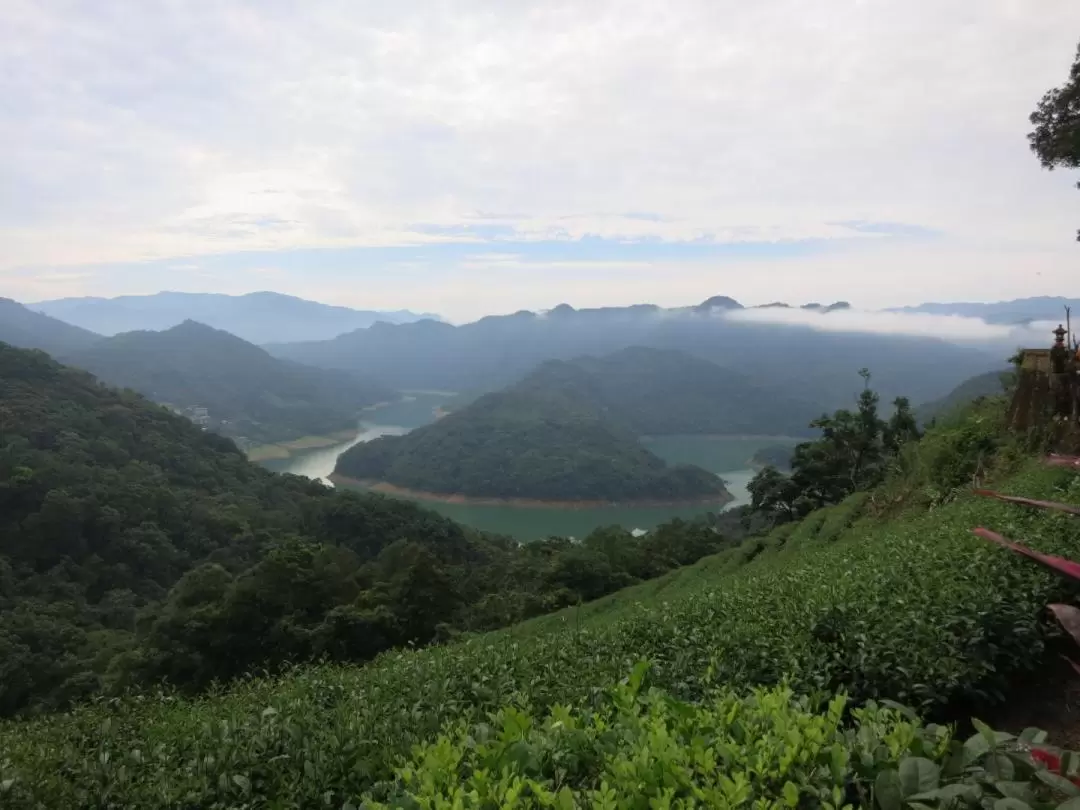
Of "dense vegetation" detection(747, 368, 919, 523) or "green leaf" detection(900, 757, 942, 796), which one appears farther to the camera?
"dense vegetation" detection(747, 368, 919, 523)

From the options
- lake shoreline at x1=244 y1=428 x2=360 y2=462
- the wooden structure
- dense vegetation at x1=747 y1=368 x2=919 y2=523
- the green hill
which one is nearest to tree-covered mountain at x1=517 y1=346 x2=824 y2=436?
lake shoreline at x1=244 y1=428 x2=360 y2=462

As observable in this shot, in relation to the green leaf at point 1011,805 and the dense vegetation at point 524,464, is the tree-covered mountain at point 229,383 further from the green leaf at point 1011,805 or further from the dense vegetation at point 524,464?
the green leaf at point 1011,805

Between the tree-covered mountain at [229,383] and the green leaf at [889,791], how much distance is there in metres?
87.5

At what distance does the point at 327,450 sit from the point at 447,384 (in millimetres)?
84637

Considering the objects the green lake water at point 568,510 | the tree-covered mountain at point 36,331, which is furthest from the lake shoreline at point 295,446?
the tree-covered mountain at point 36,331

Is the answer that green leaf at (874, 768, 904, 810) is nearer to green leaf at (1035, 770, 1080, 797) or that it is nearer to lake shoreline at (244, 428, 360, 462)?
green leaf at (1035, 770, 1080, 797)

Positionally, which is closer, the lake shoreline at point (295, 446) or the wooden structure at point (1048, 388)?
the wooden structure at point (1048, 388)

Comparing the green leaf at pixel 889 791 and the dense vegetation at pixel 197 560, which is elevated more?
the green leaf at pixel 889 791

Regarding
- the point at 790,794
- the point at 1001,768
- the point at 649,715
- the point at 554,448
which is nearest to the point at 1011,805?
the point at 1001,768

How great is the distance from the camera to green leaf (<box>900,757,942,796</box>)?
162cm

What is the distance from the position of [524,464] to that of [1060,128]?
58609 mm

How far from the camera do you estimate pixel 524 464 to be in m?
66.7

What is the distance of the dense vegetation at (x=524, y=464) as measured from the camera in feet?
202

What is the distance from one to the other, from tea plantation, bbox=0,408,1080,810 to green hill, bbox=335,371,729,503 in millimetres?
57052
